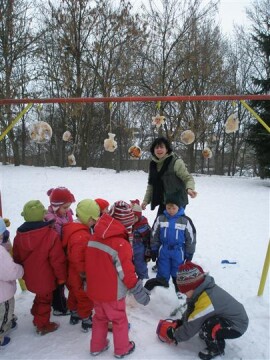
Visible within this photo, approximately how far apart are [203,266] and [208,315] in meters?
2.18

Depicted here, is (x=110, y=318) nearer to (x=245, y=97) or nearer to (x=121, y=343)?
(x=121, y=343)

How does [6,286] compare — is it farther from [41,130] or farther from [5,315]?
[41,130]

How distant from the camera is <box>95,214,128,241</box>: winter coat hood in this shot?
95.8 inches

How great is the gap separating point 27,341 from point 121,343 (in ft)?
2.90

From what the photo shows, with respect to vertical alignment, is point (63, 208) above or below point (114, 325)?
above

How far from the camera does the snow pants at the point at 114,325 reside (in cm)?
249

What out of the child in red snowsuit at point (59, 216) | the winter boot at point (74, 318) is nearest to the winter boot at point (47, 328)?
the winter boot at point (74, 318)

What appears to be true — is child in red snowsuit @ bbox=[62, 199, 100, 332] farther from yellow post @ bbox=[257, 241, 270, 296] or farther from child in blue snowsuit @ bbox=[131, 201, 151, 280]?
yellow post @ bbox=[257, 241, 270, 296]

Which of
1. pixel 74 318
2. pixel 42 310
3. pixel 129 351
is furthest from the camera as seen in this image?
pixel 74 318

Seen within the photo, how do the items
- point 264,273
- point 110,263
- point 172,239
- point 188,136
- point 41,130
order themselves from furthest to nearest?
1. point 188,136
2. point 41,130
3. point 264,273
4. point 172,239
5. point 110,263

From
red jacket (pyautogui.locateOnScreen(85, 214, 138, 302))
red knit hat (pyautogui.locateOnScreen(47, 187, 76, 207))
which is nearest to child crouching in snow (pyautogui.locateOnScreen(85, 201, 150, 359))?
red jacket (pyautogui.locateOnScreen(85, 214, 138, 302))

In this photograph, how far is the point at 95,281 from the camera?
2.47 metres

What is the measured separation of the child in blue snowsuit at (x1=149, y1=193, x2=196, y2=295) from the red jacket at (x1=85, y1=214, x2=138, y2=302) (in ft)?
3.40

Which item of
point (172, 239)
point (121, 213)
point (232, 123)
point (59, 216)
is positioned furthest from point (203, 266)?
point (121, 213)
